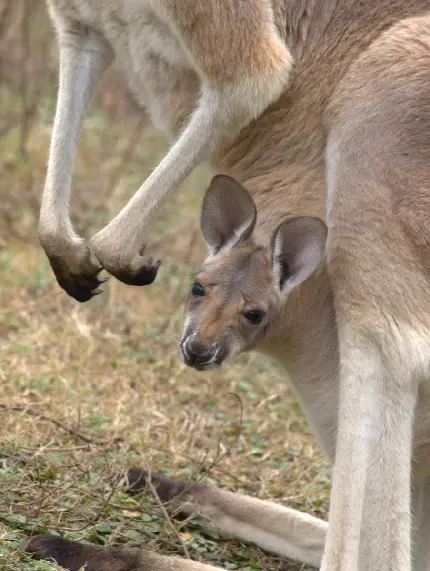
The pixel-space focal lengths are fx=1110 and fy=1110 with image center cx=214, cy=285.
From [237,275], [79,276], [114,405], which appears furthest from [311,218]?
[114,405]

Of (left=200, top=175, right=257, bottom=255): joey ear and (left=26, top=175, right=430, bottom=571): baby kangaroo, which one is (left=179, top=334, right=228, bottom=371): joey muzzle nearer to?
(left=26, top=175, right=430, bottom=571): baby kangaroo

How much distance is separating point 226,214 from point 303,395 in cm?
58

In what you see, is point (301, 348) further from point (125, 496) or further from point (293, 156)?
point (125, 496)

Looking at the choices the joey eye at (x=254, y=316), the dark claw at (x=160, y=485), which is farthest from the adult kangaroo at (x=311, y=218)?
the dark claw at (x=160, y=485)

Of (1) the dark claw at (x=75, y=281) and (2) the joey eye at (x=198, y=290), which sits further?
(1) the dark claw at (x=75, y=281)

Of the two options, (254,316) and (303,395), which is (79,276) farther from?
(303,395)

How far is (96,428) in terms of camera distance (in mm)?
4160

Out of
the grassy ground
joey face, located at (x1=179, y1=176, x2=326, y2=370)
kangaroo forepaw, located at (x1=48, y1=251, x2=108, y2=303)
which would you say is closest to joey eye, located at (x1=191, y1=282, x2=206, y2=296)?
joey face, located at (x1=179, y1=176, x2=326, y2=370)

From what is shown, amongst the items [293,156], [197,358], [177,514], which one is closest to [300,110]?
[293,156]

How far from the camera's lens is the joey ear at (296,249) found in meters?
3.03

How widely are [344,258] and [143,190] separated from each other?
0.64m

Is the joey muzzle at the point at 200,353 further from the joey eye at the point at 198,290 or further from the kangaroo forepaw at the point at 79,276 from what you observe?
the kangaroo forepaw at the point at 79,276

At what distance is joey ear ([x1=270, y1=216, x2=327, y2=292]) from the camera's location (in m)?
3.03

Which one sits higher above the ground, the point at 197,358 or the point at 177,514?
the point at 197,358
